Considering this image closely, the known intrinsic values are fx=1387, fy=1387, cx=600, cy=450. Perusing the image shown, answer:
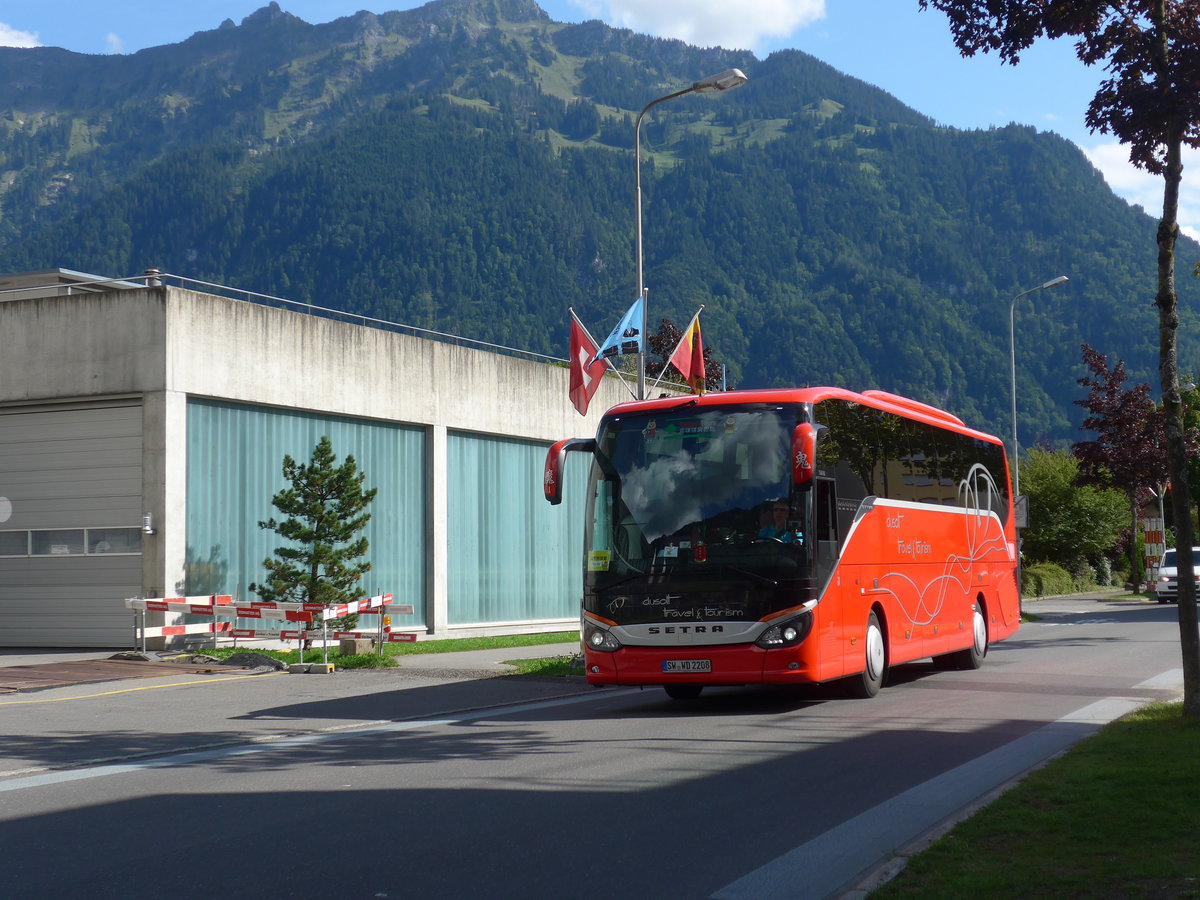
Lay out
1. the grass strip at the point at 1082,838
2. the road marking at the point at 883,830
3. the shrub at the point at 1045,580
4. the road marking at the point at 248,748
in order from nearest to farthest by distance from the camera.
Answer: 1. the grass strip at the point at 1082,838
2. the road marking at the point at 883,830
3. the road marking at the point at 248,748
4. the shrub at the point at 1045,580

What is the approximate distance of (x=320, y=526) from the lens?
24.6 meters

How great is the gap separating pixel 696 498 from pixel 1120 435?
40662 millimetres

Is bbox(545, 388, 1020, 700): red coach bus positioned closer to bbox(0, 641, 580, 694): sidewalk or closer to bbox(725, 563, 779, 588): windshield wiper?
bbox(725, 563, 779, 588): windshield wiper

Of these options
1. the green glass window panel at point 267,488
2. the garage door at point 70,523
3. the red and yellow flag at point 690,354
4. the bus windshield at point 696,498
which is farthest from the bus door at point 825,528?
the garage door at point 70,523

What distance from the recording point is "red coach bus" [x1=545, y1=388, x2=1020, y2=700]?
13.8 meters

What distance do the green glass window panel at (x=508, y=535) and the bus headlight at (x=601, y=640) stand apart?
17183 mm

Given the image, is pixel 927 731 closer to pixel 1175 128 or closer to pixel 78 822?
pixel 1175 128

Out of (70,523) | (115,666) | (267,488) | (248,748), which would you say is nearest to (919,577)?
(248,748)

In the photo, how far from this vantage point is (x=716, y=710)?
48.9 ft

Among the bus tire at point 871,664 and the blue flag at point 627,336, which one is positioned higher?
the blue flag at point 627,336

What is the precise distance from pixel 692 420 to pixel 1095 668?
27.4 feet

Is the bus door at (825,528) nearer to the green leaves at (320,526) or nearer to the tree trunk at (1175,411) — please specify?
the tree trunk at (1175,411)

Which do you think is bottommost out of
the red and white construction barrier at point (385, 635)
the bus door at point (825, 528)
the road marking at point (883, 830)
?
the road marking at point (883, 830)

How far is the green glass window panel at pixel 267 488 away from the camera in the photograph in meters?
25.0
